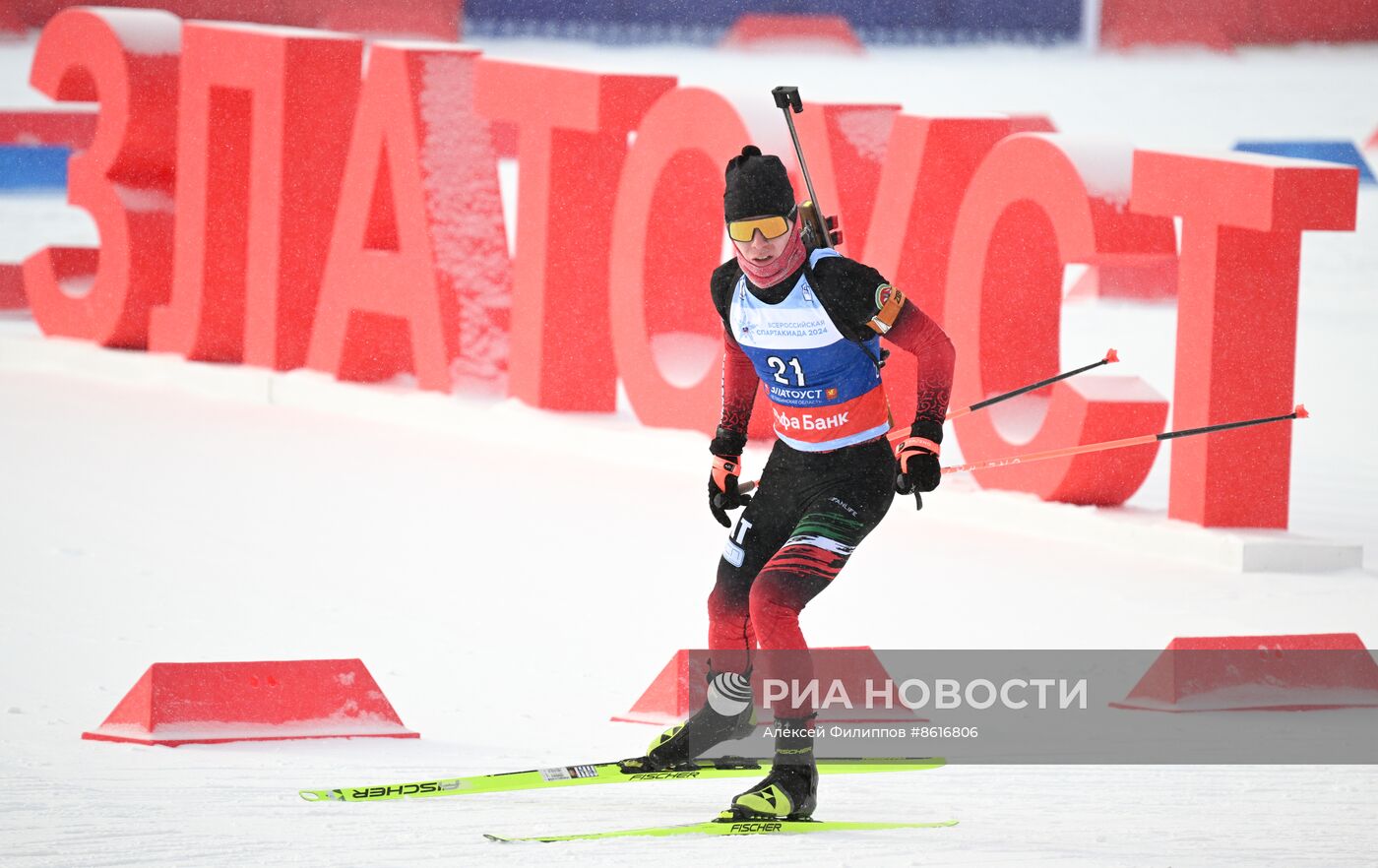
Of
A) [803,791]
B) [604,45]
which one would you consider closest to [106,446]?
[803,791]

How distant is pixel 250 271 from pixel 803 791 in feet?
27.7

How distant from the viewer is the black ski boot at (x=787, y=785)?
200 inches

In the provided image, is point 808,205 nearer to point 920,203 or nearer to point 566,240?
point 920,203

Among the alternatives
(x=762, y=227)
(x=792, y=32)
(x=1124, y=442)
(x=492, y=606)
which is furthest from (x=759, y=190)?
(x=792, y=32)

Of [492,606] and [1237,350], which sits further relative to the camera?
[1237,350]

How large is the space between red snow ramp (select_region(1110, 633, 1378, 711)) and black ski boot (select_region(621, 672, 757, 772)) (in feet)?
5.14

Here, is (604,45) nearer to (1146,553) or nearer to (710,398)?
(710,398)

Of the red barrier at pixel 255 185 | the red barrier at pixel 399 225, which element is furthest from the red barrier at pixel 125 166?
the red barrier at pixel 399 225

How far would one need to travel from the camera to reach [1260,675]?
6539 mm

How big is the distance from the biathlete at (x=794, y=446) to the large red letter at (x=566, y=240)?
5987 mm

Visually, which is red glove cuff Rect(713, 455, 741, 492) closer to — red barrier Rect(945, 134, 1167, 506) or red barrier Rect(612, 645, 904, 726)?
red barrier Rect(612, 645, 904, 726)

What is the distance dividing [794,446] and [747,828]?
97 centimetres

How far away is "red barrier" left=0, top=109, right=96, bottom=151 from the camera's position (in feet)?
63.9

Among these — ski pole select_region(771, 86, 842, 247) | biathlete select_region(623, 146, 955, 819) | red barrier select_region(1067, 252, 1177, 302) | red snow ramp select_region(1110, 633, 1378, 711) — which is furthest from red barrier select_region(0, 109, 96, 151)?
biathlete select_region(623, 146, 955, 819)
